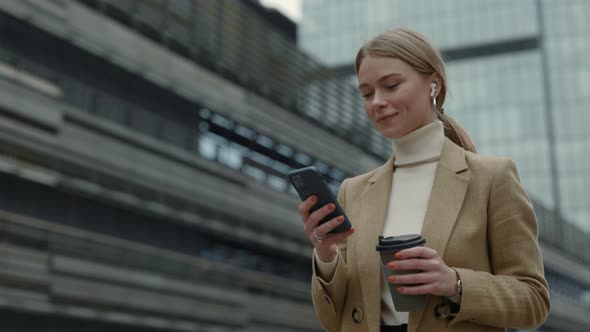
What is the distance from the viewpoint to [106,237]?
77.1ft

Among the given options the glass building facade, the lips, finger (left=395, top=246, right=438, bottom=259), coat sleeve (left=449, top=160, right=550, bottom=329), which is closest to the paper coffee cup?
finger (left=395, top=246, right=438, bottom=259)

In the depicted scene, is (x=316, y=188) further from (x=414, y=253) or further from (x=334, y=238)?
(x=414, y=253)

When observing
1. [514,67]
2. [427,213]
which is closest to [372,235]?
[427,213]

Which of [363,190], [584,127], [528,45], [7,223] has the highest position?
[528,45]

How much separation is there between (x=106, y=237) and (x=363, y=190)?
21.5 meters

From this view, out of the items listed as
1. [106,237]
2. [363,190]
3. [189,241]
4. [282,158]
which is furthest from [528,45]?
[363,190]

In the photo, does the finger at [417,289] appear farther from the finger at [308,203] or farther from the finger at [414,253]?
the finger at [308,203]

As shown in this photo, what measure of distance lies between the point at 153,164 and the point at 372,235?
954 inches

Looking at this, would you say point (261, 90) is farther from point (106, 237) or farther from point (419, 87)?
point (419, 87)

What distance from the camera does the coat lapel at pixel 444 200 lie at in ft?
8.30

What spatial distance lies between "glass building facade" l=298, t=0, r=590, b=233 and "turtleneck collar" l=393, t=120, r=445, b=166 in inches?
3141

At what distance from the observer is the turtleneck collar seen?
2721mm

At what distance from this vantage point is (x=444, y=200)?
2613mm

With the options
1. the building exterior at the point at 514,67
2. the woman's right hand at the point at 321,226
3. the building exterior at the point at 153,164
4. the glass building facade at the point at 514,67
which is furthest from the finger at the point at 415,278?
the glass building facade at the point at 514,67
